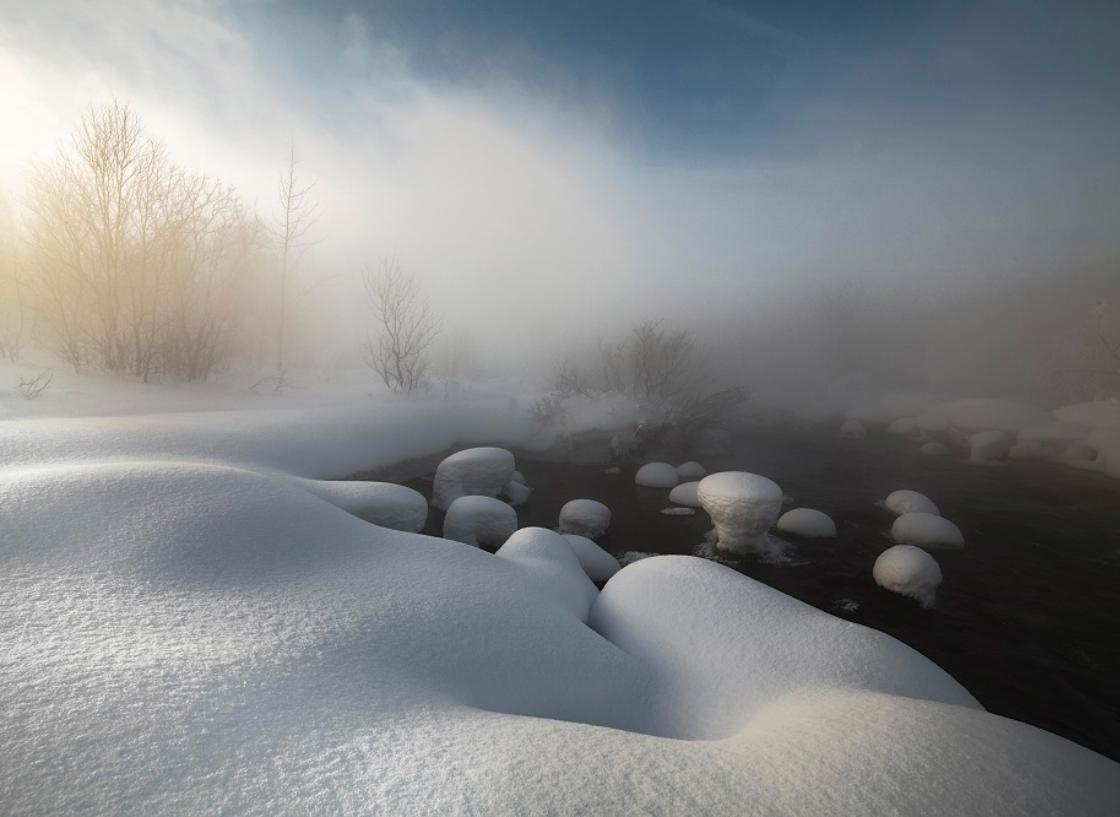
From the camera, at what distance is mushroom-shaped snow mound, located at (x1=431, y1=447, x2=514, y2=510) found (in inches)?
332

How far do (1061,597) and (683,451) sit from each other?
9.21 meters

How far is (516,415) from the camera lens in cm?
1310

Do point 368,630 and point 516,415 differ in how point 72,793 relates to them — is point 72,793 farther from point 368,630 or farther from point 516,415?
point 516,415

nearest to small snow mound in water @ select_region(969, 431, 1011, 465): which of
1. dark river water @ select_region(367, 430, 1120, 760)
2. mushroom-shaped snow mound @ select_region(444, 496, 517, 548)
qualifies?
dark river water @ select_region(367, 430, 1120, 760)

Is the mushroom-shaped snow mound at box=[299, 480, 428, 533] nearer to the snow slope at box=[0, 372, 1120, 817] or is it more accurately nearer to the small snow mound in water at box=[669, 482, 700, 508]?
the snow slope at box=[0, 372, 1120, 817]

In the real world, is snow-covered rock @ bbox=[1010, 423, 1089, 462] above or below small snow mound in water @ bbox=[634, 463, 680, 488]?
above

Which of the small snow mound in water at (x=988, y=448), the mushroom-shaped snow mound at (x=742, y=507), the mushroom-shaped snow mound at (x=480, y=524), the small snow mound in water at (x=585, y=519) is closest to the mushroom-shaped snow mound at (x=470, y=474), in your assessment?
the small snow mound in water at (x=585, y=519)

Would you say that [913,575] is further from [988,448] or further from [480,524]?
[988,448]

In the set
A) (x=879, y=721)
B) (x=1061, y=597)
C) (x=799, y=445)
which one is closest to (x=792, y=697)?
(x=879, y=721)

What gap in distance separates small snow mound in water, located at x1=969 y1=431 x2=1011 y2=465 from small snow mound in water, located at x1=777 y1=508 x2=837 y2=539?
Answer: 30.8 ft

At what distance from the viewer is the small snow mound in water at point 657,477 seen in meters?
10.7

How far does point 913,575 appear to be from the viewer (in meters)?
5.66

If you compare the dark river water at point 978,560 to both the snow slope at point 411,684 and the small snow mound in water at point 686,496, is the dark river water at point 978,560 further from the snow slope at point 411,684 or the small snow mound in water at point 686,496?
the snow slope at point 411,684

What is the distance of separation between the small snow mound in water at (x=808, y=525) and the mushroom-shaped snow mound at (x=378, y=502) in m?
5.80
